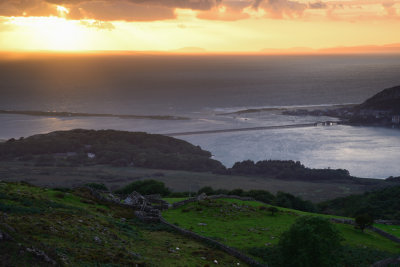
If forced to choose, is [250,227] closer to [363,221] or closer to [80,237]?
[363,221]

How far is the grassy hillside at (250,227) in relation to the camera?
32.0 meters

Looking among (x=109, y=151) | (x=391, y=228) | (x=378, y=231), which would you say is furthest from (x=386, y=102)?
(x=378, y=231)

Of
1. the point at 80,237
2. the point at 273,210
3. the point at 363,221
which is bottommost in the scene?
the point at 363,221

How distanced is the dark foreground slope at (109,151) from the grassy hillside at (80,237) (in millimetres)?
48766

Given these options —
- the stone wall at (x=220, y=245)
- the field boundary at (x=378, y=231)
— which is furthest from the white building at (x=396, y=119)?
the stone wall at (x=220, y=245)

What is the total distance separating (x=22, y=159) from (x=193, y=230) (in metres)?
65.9

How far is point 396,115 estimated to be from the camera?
425 feet

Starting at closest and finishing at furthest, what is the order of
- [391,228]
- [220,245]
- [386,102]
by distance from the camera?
[220,245]
[391,228]
[386,102]

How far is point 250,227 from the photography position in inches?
1398

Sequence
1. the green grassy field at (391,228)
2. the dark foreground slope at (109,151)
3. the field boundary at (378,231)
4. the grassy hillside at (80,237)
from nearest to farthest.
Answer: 1. the grassy hillside at (80,237)
2. the field boundary at (378,231)
3. the green grassy field at (391,228)
4. the dark foreground slope at (109,151)

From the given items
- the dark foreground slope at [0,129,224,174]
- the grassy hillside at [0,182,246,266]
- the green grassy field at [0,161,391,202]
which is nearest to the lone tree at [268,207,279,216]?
the grassy hillside at [0,182,246,266]

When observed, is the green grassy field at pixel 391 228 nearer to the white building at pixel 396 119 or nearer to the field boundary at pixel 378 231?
the field boundary at pixel 378 231

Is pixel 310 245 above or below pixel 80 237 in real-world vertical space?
below

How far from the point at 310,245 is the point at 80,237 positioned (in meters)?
13.6
